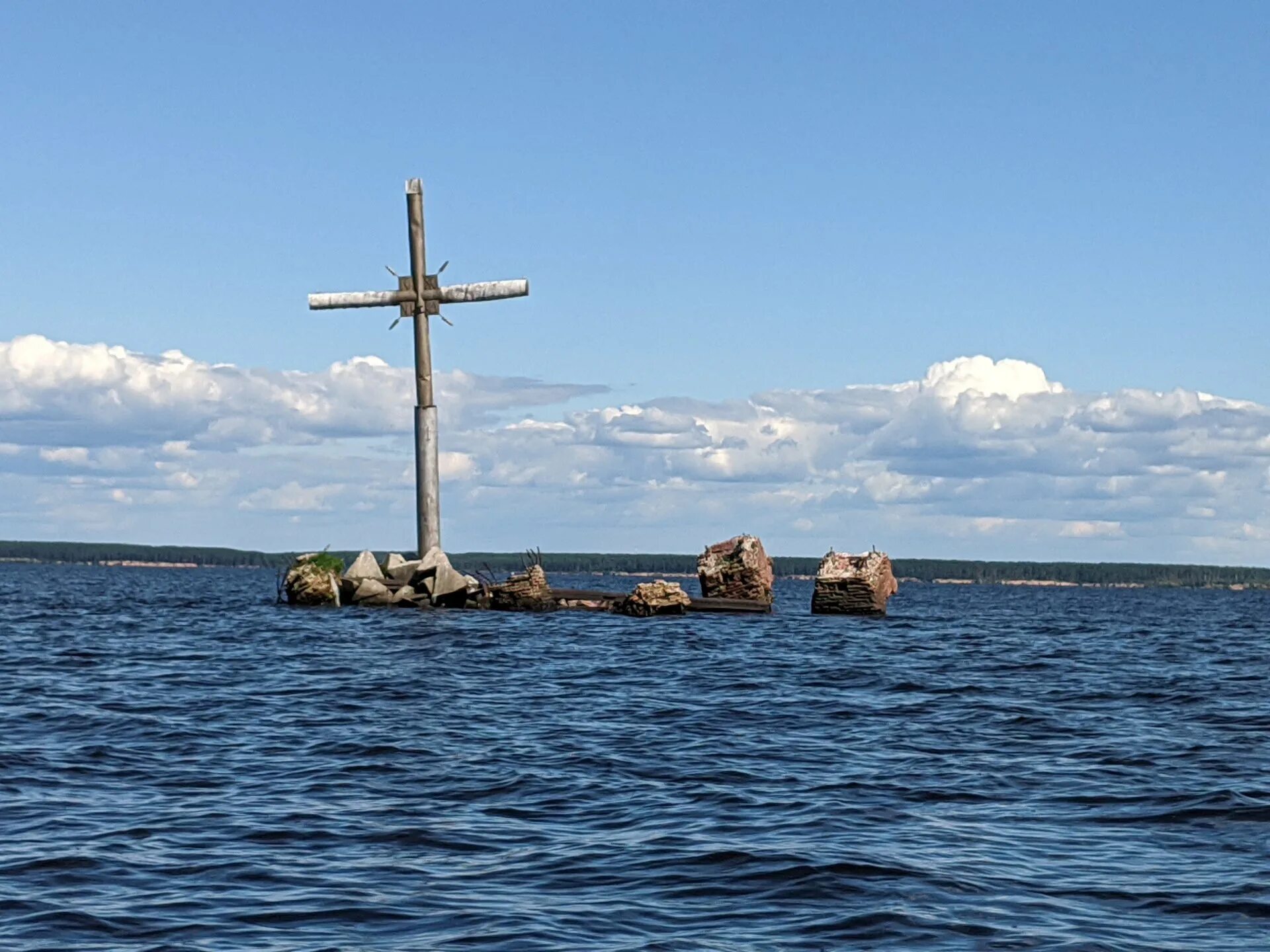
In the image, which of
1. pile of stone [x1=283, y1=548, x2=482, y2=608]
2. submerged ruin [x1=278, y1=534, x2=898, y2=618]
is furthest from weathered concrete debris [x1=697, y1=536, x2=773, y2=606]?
pile of stone [x1=283, y1=548, x2=482, y2=608]

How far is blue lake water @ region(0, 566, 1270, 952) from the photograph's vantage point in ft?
28.7

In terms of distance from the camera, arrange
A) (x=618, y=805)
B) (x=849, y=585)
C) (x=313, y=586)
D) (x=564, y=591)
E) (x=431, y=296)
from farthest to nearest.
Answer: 1. (x=849, y=585)
2. (x=564, y=591)
3. (x=313, y=586)
4. (x=431, y=296)
5. (x=618, y=805)

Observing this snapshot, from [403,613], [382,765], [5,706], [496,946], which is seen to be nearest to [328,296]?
[403,613]

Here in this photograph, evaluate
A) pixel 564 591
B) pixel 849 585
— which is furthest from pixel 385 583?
pixel 849 585

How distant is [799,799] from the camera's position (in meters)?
12.9

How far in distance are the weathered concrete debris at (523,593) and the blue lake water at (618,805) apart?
14958 millimetres

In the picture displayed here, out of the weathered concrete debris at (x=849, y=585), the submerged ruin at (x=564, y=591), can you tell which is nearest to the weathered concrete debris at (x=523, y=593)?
the submerged ruin at (x=564, y=591)

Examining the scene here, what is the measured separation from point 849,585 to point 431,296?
19.0 meters

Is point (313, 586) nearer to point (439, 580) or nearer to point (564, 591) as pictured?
point (439, 580)

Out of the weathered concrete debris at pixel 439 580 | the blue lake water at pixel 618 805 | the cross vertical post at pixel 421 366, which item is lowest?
the blue lake water at pixel 618 805

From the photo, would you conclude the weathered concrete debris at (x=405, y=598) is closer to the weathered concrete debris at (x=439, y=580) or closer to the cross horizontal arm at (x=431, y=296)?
the weathered concrete debris at (x=439, y=580)

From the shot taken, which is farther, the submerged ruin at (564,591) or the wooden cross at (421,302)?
the submerged ruin at (564,591)

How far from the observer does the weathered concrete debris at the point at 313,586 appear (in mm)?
44719

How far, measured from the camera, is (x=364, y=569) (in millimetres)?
44156
